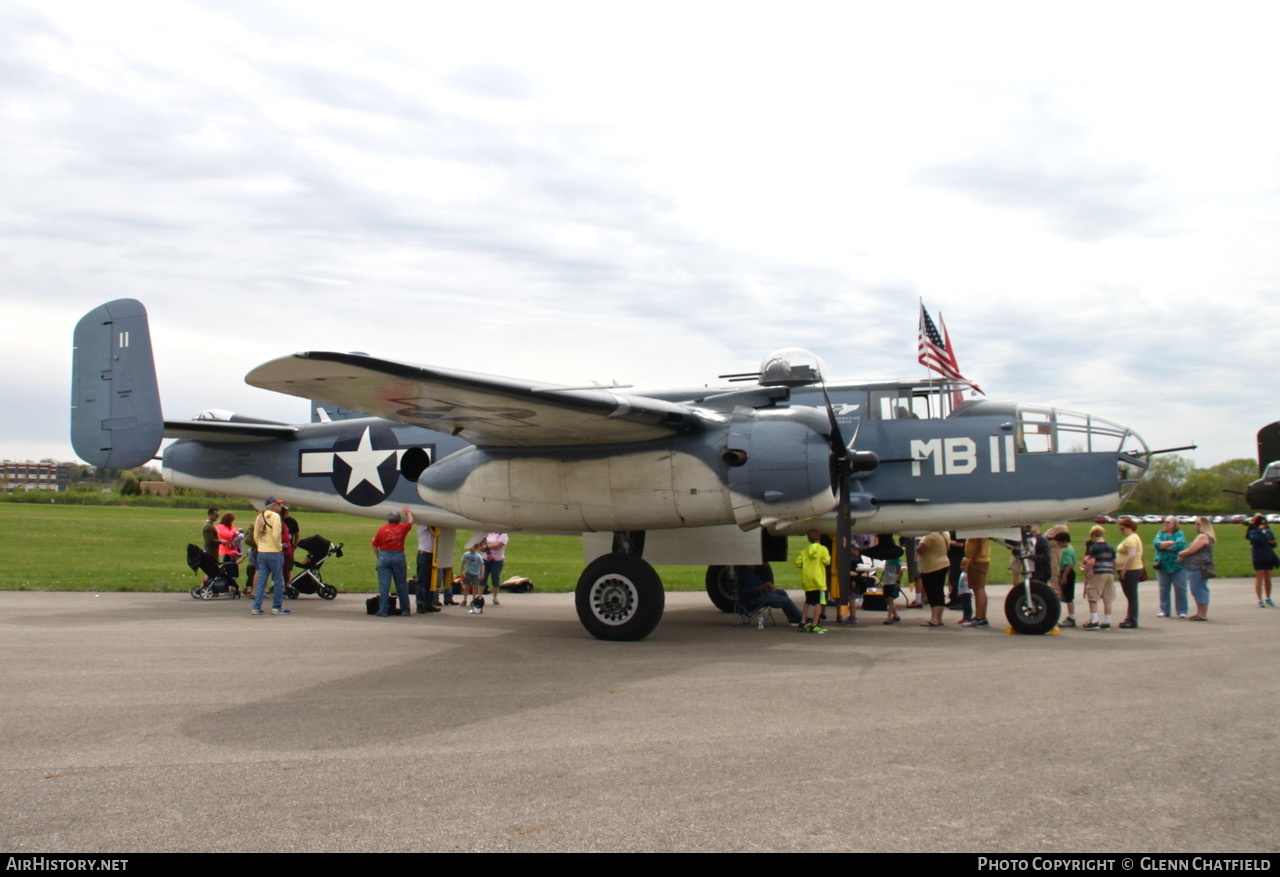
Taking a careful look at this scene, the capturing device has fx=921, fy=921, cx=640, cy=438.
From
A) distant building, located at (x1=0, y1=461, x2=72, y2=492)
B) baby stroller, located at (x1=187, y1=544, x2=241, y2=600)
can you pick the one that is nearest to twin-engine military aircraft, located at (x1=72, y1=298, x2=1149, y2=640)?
baby stroller, located at (x1=187, y1=544, x2=241, y2=600)

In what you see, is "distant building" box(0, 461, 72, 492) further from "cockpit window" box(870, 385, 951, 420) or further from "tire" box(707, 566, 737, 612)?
"cockpit window" box(870, 385, 951, 420)

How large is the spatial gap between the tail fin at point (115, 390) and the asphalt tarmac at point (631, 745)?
357cm

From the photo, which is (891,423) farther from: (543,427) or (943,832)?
(943,832)

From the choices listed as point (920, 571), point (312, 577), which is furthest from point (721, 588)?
point (312, 577)

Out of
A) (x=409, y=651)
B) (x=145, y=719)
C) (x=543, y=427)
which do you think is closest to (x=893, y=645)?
(x=543, y=427)

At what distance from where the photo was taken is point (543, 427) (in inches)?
406

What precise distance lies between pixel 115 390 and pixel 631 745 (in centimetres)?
1129

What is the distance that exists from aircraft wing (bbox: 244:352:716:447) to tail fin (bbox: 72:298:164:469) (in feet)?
18.2

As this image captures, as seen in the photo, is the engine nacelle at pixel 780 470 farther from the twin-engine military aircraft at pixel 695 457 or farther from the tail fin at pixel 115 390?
the tail fin at pixel 115 390

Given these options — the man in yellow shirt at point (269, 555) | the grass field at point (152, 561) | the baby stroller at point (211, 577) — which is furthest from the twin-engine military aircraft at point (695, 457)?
the grass field at point (152, 561)

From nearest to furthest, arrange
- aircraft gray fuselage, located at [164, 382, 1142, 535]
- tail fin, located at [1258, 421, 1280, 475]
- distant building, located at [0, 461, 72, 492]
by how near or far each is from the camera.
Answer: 1. aircraft gray fuselage, located at [164, 382, 1142, 535]
2. tail fin, located at [1258, 421, 1280, 475]
3. distant building, located at [0, 461, 72, 492]

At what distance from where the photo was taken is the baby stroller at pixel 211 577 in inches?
643

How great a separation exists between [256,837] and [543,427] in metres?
6.58

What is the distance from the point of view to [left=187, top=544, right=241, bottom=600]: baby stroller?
53.6 ft
